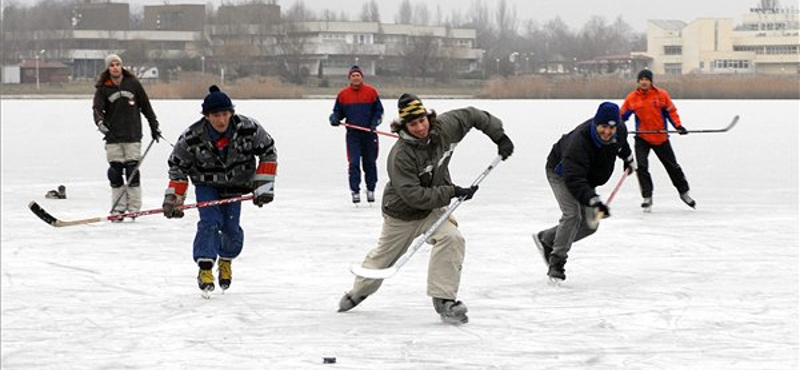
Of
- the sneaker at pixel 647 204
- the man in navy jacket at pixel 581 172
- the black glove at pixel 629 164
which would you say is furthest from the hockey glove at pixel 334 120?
the black glove at pixel 629 164

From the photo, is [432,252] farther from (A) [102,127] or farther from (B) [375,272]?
(A) [102,127]

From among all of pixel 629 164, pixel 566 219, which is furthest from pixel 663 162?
pixel 566 219

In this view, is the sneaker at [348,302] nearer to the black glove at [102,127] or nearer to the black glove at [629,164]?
the black glove at [629,164]

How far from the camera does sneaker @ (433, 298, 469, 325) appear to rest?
6.21 meters

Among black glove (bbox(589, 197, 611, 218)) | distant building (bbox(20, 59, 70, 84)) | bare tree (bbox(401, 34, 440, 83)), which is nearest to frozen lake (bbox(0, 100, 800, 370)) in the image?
black glove (bbox(589, 197, 611, 218))

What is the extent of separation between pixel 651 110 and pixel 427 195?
569cm

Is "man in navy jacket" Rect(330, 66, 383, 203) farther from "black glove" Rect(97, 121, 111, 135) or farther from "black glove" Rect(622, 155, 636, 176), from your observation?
"black glove" Rect(622, 155, 636, 176)

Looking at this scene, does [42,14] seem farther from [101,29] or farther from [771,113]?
[771,113]

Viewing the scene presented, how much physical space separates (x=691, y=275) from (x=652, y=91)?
12.9ft

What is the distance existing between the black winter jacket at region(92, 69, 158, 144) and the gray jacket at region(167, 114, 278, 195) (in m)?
3.90

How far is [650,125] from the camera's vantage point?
11492 millimetres

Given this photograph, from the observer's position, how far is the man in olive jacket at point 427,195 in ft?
20.1

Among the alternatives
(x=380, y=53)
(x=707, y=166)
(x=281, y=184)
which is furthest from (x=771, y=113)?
(x=380, y=53)

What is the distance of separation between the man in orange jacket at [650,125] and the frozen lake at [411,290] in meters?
0.26
